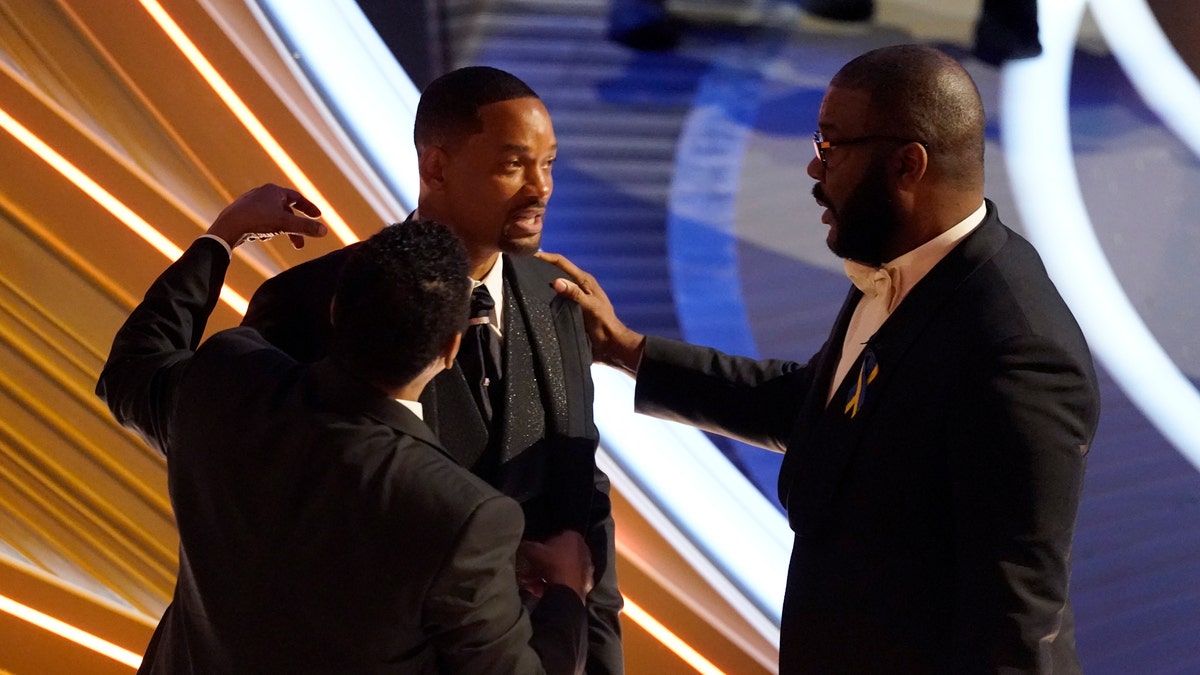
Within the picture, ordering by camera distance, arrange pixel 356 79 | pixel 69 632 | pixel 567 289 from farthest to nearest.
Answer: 1. pixel 356 79
2. pixel 69 632
3. pixel 567 289

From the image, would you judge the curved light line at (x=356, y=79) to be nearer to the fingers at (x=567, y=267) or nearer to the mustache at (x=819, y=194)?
the fingers at (x=567, y=267)

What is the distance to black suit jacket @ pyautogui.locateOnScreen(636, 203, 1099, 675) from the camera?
4.65ft

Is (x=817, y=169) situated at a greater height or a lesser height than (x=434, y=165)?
lesser

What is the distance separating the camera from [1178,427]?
127 inches

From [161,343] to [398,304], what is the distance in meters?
0.47

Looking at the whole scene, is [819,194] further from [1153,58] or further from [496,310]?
[1153,58]

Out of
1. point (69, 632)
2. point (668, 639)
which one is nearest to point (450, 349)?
point (668, 639)

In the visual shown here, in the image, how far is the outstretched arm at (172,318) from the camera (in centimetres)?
153

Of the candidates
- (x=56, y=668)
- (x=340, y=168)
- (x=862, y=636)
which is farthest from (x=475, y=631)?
(x=56, y=668)

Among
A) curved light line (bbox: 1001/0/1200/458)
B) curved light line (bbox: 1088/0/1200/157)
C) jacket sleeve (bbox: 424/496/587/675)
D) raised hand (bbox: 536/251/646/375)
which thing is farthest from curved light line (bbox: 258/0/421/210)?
curved light line (bbox: 1088/0/1200/157)

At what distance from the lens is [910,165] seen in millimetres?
1552

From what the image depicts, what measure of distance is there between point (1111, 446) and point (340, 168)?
8.68 ft

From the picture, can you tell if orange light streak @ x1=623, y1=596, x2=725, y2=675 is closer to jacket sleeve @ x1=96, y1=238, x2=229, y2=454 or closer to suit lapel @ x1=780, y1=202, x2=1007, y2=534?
suit lapel @ x1=780, y1=202, x2=1007, y2=534

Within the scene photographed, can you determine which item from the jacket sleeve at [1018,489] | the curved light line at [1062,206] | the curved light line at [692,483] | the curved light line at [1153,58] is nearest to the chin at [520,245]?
the jacket sleeve at [1018,489]
